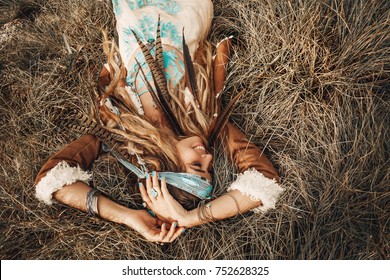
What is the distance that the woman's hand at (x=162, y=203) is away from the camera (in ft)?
6.96

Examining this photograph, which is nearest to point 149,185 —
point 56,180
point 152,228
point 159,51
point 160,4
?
point 152,228

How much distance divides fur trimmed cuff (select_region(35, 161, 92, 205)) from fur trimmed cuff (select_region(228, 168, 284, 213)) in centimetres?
95

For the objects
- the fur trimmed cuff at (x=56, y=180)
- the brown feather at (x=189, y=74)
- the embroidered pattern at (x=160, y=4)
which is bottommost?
the fur trimmed cuff at (x=56, y=180)

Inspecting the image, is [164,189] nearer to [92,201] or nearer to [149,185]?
[149,185]

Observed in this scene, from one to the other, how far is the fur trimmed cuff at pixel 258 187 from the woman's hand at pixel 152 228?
1.43ft

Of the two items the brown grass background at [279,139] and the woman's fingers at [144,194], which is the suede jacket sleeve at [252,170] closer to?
the brown grass background at [279,139]

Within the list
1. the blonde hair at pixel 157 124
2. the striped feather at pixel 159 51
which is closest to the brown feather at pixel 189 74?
the blonde hair at pixel 157 124

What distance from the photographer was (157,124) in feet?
7.52

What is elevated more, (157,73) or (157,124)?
(157,73)

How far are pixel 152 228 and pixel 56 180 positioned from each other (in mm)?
617

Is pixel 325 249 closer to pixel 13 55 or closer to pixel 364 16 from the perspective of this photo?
pixel 364 16

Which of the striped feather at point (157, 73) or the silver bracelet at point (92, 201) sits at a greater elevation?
the striped feather at point (157, 73)

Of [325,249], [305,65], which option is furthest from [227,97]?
[325,249]

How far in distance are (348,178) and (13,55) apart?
2735mm
